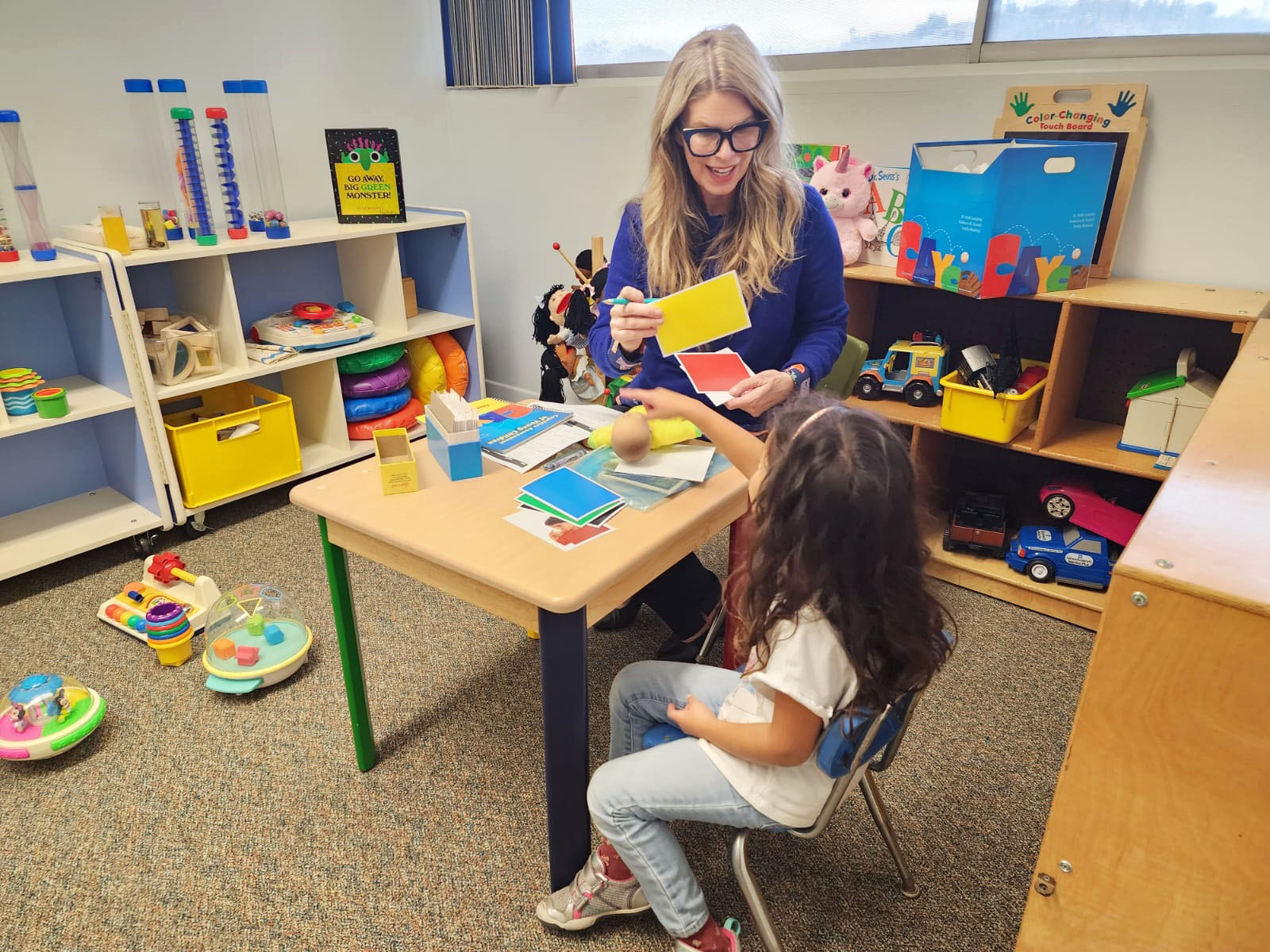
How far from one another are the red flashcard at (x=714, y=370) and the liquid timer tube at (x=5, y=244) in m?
1.97

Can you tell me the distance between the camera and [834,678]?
1050mm

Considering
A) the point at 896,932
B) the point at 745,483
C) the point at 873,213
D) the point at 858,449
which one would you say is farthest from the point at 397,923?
the point at 873,213

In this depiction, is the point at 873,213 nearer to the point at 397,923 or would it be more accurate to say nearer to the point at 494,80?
the point at 494,80

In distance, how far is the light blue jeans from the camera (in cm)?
119

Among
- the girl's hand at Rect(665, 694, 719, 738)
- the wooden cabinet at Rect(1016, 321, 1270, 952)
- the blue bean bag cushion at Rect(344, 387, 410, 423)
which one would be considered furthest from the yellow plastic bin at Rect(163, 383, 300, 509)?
the wooden cabinet at Rect(1016, 321, 1270, 952)

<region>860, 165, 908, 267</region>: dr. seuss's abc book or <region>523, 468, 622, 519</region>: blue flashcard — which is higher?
<region>860, 165, 908, 267</region>: dr. seuss's abc book

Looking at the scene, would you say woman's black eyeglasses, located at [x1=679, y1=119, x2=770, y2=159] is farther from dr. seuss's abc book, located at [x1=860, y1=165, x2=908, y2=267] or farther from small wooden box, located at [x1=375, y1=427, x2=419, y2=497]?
dr. seuss's abc book, located at [x1=860, y1=165, x2=908, y2=267]

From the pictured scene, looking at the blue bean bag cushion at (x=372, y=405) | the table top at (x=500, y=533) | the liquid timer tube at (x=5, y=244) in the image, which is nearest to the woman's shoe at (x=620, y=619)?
the table top at (x=500, y=533)

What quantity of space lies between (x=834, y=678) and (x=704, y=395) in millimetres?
873

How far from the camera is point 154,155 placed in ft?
9.03

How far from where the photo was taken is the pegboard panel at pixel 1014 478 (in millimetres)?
2453

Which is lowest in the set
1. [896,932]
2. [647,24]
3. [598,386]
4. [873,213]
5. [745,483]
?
[896,932]

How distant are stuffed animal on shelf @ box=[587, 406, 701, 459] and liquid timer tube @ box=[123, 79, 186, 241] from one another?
71.0 inches

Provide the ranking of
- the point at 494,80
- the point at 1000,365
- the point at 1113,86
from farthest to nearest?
the point at 494,80
the point at 1000,365
the point at 1113,86
